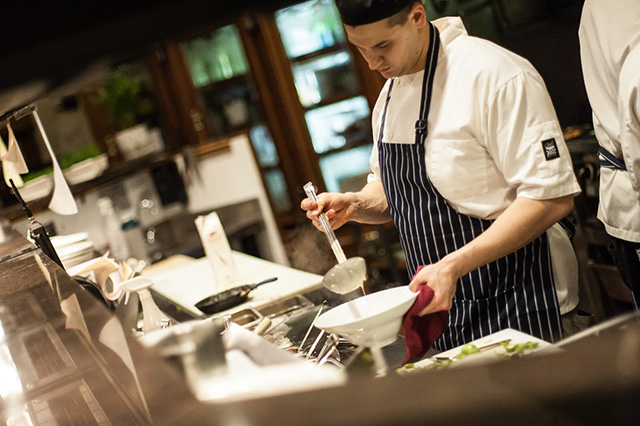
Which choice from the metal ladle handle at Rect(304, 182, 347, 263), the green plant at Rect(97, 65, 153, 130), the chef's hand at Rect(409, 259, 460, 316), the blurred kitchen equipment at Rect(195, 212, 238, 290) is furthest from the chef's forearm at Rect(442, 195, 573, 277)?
the green plant at Rect(97, 65, 153, 130)

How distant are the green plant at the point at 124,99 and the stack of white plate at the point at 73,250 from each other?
2.63 m

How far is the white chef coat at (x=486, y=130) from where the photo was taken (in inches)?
51.6

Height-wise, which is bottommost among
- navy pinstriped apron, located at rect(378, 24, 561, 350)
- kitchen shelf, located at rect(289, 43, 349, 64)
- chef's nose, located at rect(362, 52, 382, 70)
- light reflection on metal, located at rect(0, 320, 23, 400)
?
navy pinstriped apron, located at rect(378, 24, 561, 350)

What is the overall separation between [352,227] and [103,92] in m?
2.35

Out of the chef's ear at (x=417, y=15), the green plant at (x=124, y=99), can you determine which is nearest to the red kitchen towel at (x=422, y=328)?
the chef's ear at (x=417, y=15)

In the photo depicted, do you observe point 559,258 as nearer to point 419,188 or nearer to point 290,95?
point 419,188

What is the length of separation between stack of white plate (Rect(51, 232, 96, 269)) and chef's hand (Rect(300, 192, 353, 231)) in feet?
4.52

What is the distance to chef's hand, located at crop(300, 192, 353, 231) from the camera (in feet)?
5.07

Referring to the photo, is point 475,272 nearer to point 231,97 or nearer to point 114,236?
point 114,236

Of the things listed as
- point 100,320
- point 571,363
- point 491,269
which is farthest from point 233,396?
point 491,269

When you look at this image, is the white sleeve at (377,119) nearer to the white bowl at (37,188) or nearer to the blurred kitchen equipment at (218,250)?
the blurred kitchen equipment at (218,250)

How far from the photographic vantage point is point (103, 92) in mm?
5262

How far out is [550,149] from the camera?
130cm

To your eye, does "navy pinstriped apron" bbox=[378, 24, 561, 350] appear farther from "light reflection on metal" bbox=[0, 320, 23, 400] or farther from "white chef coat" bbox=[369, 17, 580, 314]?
"light reflection on metal" bbox=[0, 320, 23, 400]
